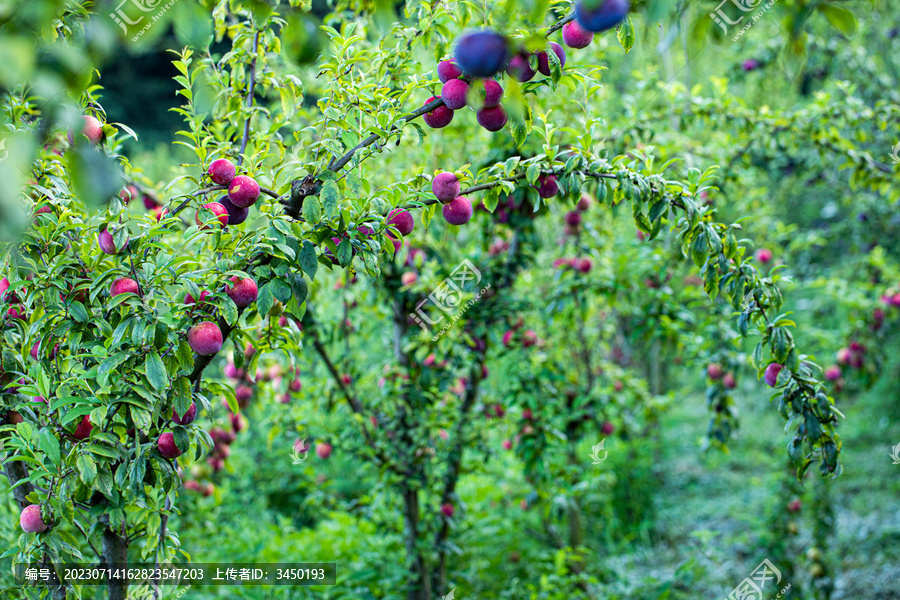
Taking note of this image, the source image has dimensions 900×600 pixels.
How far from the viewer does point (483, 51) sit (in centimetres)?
65

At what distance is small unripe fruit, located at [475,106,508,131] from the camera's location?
3.70 ft

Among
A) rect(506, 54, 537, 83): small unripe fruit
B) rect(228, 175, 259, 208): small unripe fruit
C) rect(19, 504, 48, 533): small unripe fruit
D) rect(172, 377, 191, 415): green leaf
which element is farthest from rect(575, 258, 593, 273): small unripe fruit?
rect(19, 504, 48, 533): small unripe fruit

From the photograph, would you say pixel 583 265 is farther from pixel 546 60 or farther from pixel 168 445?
pixel 168 445

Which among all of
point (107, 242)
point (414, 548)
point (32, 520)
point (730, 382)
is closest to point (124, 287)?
point (107, 242)

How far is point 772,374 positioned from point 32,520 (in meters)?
1.53

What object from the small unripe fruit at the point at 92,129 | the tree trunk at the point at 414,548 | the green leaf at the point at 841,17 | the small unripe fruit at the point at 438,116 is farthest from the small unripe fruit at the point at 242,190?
the tree trunk at the point at 414,548

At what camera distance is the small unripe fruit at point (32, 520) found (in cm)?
110

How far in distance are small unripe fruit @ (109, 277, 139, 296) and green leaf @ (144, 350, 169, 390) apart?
129mm

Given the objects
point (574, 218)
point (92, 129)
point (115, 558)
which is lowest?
point (115, 558)

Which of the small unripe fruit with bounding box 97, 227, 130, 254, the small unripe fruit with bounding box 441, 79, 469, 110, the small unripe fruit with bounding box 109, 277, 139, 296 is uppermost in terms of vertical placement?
the small unripe fruit with bounding box 441, 79, 469, 110

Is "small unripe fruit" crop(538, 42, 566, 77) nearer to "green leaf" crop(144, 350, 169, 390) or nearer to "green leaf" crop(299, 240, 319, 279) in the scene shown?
"green leaf" crop(299, 240, 319, 279)

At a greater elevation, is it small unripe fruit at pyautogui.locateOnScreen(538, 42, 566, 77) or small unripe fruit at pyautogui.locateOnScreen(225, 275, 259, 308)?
small unripe fruit at pyautogui.locateOnScreen(538, 42, 566, 77)

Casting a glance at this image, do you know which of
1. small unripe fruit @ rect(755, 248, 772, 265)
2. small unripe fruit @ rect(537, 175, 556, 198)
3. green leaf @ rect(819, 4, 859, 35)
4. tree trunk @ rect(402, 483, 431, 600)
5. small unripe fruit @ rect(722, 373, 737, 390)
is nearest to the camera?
green leaf @ rect(819, 4, 859, 35)

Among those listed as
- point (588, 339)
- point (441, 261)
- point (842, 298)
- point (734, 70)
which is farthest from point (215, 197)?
point (734, 70)
